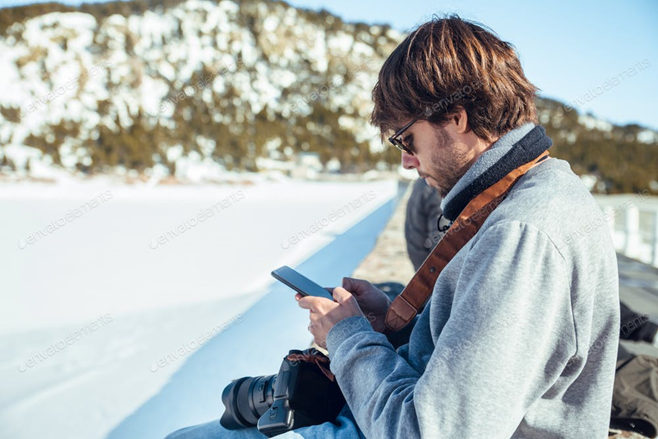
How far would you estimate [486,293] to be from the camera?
0.68 m

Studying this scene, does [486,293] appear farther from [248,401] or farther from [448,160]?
[248,401]

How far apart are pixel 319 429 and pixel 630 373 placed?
2.95 ft

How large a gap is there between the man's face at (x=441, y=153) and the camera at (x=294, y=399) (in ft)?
1.45

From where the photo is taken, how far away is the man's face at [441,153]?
93 centimetres

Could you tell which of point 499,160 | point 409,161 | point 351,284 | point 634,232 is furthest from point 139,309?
point 634,232

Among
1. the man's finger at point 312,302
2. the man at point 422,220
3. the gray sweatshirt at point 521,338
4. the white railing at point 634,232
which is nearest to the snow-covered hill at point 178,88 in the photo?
the white railing at point 634,232

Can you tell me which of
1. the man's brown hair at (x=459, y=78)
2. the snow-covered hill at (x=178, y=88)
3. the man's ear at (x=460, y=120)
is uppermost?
the man's brown hair at (x=459, y=78)

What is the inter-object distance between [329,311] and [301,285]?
0.18 metres

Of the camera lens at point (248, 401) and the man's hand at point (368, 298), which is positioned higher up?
the man's hand at point (368, 298)

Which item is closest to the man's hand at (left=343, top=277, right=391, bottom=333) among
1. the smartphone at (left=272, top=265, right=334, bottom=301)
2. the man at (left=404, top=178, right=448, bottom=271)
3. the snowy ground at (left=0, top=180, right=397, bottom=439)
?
the smartphone at (left=272, top=265, right=334, bottom=301)

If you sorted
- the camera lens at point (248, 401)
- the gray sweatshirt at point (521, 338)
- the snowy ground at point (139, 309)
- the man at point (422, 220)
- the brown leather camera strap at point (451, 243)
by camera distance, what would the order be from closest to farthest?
the gray sweatshirt at point (521, 338) < the brown leather camera strap at point (451, 243) < the camera lens at point (248, 401) < the snowy ground at point (139, 309) < the man at point (422, 220)

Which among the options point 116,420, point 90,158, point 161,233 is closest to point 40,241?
point 161,233

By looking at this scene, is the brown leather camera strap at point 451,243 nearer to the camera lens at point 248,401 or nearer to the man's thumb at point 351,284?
the man's thumb at point 351,284

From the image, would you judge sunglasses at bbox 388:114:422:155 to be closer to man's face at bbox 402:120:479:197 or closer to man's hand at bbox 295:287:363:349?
man's face at bbox 402:120:479:197
